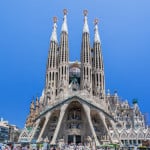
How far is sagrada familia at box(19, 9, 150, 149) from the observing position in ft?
182

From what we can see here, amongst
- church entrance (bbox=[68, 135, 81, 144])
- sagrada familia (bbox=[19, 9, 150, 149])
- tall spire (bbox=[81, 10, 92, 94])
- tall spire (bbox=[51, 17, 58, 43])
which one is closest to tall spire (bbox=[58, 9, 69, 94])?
sagrada familia (bbox=[19, 9, 150, 149])

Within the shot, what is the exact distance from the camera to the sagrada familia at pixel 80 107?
5553 centimetres

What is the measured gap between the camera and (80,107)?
58562 millimetres

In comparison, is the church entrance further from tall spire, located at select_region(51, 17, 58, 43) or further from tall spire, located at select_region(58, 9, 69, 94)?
tall spire, located at select_region(51, 17, 58, 43)

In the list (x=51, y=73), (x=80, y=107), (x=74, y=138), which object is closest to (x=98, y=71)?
(x=51, y=73)

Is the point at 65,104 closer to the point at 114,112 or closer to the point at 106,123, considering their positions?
the point at 106,123

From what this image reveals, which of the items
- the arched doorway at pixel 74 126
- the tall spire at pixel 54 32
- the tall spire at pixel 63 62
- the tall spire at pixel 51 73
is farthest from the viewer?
the tall spire at pixel 54 32

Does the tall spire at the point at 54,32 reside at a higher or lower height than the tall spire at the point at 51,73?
higher

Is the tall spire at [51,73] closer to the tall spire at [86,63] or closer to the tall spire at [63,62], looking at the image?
the tall spire at [63,62]

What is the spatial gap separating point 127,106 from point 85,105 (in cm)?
3184

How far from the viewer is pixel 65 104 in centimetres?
5550

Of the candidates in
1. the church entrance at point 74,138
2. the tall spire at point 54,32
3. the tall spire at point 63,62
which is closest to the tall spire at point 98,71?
the tall spire at point 63,62

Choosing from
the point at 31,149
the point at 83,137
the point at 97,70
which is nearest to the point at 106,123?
the point at 83,137

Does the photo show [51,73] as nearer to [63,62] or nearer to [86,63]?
[63,62]
